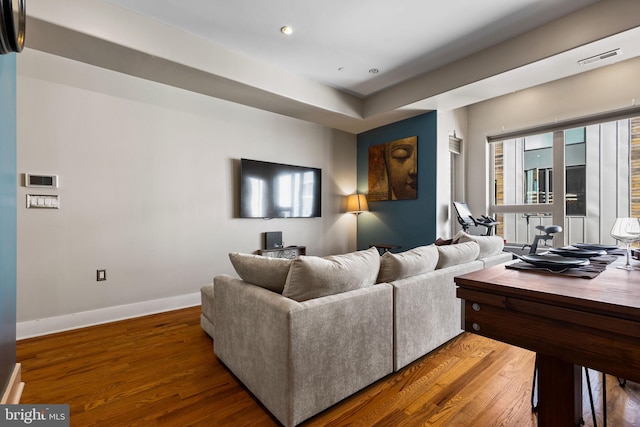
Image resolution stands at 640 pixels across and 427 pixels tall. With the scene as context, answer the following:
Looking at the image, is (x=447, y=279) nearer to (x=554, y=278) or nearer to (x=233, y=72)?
(x=554, y=278)

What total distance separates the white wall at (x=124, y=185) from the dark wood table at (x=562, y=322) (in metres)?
3.18

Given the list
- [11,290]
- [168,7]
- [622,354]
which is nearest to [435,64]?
[168,7]

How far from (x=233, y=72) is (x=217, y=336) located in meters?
2.68

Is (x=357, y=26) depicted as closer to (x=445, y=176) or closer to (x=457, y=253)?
(x=457, y=253)

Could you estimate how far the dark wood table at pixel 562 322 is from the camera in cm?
79

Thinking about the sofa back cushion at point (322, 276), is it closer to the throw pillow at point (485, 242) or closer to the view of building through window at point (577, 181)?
the throw pillow at point (485, 242)

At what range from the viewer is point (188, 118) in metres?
3.44

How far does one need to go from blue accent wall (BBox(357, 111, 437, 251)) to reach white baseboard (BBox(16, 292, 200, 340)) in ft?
9.76

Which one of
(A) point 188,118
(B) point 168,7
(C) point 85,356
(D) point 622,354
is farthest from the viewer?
(A) point 188,118

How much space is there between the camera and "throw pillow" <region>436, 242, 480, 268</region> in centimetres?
228

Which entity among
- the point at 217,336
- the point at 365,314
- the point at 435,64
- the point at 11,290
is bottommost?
the point at 217,336

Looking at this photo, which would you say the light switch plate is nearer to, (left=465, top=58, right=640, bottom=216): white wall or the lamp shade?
the lamp shade

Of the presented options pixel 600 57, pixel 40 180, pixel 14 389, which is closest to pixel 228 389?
pixel 14 389

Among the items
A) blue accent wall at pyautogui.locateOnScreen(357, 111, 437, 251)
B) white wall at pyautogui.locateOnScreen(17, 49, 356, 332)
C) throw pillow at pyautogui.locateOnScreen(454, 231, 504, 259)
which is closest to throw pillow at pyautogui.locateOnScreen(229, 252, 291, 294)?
throw pillow at pyautogui.locateOnScreen(454, 231, 504, 259)
